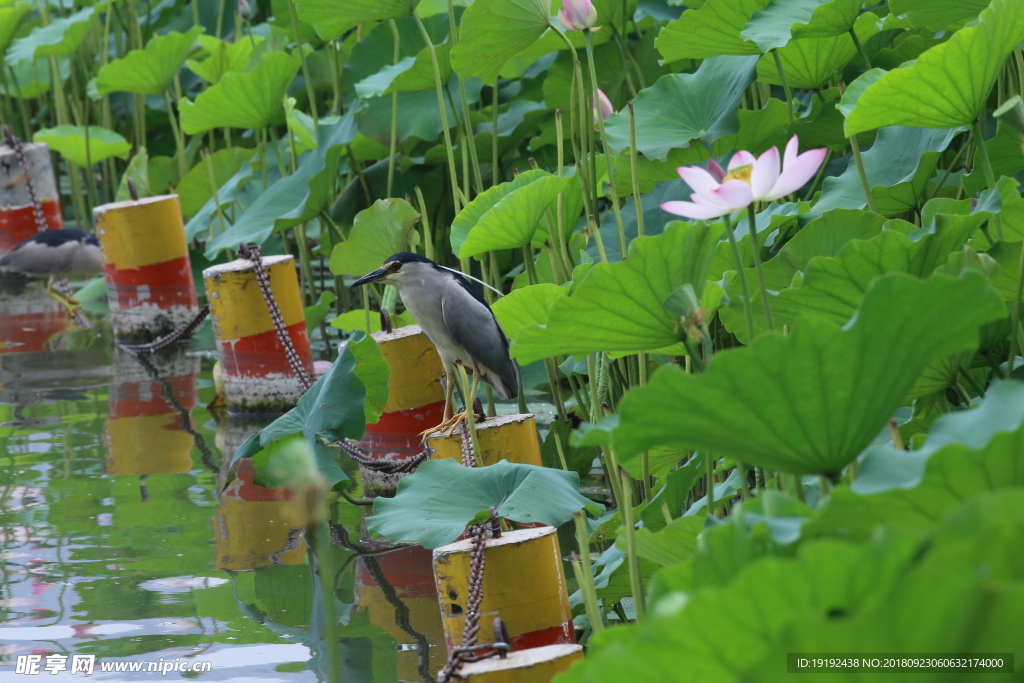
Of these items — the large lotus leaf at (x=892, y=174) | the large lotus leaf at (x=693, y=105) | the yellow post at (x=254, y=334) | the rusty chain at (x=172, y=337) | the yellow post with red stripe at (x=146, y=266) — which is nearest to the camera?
the large lotus leaf at (x=892, y=174)

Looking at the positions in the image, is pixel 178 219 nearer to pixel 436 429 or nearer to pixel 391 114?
pixel 391 114

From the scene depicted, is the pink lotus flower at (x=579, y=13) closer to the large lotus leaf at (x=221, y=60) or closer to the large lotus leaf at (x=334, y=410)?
the large lotus leaf at (x=334, y=410)

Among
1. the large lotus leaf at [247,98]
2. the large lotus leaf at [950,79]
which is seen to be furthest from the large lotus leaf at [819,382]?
the large lotus leaf at [247,98]

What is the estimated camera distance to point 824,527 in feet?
2.75

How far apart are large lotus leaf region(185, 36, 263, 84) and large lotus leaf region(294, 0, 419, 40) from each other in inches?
78.3

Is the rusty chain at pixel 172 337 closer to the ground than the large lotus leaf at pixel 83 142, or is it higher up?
closer to the ground

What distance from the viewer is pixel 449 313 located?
7.50ft

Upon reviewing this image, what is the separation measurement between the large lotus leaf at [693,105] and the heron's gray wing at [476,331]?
51 cm

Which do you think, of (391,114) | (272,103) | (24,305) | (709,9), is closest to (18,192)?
(24,305)

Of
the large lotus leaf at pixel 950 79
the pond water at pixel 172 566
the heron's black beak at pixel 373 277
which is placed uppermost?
the large lotus leaf at pixel 950 79

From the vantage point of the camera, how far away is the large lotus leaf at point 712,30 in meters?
2.21

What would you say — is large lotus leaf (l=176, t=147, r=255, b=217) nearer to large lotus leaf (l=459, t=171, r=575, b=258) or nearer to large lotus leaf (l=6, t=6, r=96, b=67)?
large lotus leaf (l=6, t=6, r=96, b=67)

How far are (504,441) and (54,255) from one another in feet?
10.2

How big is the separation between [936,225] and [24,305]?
4604 millimetres
